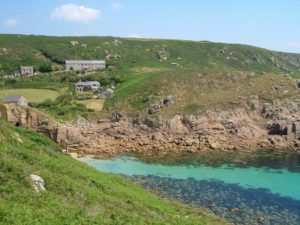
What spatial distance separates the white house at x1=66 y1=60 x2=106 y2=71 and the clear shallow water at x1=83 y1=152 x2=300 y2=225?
66871 millimetres

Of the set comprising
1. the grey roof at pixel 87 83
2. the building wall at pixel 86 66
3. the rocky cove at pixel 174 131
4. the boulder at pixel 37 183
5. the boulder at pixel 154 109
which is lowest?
the rocky cove at pixel 174 131

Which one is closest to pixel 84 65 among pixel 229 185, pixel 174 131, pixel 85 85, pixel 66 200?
pixel 85 85

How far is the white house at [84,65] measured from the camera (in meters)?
123

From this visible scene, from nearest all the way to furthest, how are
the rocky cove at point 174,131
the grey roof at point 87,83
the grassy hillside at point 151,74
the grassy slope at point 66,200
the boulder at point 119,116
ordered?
the grassy slope at point 66,200 → the rocky cove at point 174,131 → the boulder at point 119,116 → the grassy hillside at point 151,74 → the grey roof at point 87,83

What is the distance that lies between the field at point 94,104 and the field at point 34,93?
6.40 m

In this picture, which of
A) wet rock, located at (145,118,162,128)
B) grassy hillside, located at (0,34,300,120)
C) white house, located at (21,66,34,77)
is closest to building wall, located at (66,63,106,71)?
grassy hillside, located at (0,34,300,120)

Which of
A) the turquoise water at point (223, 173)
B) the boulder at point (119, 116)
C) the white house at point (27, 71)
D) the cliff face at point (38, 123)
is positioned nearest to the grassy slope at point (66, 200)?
the turquoise water at point (223, 173)

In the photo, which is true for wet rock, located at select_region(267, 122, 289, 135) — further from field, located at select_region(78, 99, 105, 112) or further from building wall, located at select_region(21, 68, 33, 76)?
building wall, located at select_region(21, 68, 33, 76)

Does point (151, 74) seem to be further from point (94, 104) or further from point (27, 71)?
point (27, 71)

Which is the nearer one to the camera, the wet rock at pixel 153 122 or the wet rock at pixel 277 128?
the wet rock at pixel 277 128

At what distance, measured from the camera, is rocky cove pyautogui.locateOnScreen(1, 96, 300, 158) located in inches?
2502

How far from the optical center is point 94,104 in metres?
81.9

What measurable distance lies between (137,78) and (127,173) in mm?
45732

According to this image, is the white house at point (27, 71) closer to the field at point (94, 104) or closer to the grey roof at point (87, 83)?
the grey roof at point (87, 83)
